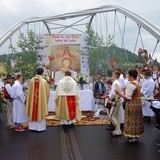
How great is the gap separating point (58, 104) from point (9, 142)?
79.7 inches

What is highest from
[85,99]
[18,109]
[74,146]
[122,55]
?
[122,55]

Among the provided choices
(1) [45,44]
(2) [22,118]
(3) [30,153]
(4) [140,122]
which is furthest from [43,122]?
(1) [45,44]

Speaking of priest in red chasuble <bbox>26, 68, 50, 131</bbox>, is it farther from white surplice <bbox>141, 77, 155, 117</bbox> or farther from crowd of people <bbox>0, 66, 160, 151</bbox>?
white surplice <bbox>141, 77, 155, 117</bbox>

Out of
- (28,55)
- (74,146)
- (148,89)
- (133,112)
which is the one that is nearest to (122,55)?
(28,55)

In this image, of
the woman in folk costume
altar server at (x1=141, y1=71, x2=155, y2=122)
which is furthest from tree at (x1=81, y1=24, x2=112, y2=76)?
the woman in folk costume

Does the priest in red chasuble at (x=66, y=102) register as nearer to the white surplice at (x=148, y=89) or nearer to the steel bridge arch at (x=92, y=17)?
the white surplice at (x=148, y=89)

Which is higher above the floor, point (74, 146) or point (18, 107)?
point (18, 107)

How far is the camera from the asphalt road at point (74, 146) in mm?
5055

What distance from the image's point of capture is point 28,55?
16.1m

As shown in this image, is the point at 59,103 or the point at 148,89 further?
the point at 148,89

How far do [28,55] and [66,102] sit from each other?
29.9 ft

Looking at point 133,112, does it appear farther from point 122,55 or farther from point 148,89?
point 122,55

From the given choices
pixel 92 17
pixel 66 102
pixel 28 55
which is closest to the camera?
pixel 66 102

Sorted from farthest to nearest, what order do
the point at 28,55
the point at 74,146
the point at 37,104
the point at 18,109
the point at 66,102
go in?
the point at 28,55 → the point at 66,102 → the point at 18,109 → the point at 37,104 → the point at 74,146
